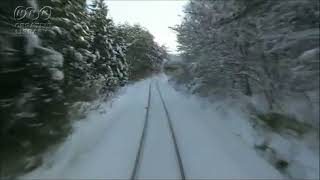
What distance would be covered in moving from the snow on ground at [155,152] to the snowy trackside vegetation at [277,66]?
2.63ft

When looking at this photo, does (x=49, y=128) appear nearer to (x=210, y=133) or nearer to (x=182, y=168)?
(x=182, y=168)

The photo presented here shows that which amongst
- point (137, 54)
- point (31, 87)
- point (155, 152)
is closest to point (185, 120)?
point (155, 152)

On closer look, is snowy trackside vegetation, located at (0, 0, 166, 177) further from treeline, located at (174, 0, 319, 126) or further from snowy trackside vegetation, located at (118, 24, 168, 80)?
snowy trackside vegetation, located at (118, 24, 168, 80)

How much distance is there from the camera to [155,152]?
1150 centimetres

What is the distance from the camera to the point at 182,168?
9.59 meters

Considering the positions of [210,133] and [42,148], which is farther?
[210,133]

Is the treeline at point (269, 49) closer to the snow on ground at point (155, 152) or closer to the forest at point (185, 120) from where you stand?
the forest at point (185, 120)

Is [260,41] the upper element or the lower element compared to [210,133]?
upper

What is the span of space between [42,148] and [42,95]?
4.96 feet

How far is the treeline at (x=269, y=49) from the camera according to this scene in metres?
9.33

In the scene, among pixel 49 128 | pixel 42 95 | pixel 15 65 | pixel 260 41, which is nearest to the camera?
pixel 15 65

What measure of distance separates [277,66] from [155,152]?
14.0 feet

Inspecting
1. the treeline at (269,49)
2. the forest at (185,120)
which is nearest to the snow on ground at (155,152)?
the forest at (185,120)

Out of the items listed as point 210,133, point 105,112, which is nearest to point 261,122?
point 210,133
